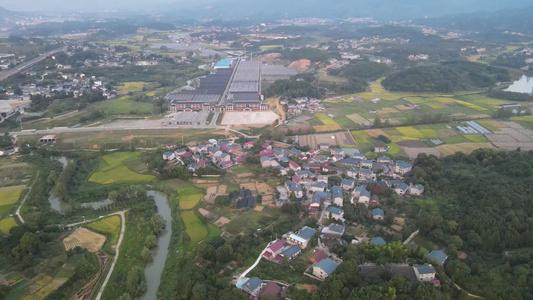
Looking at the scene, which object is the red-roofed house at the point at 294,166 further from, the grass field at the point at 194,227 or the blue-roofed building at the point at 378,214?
the grass field at the point at 194,227

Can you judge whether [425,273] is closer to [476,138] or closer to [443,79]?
[476,138]

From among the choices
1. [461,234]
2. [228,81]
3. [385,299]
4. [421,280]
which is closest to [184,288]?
[385,299]

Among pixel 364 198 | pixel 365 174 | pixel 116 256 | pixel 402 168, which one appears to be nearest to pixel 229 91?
pixel 365 174

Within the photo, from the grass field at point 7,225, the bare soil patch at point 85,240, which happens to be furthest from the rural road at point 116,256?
the grass field at point 7,225

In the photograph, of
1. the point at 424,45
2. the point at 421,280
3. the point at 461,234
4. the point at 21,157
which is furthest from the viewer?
the point at 424,45

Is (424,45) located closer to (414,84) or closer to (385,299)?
(414,84)

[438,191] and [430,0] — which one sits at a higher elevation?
[430,0]

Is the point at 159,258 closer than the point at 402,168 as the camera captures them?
Yes

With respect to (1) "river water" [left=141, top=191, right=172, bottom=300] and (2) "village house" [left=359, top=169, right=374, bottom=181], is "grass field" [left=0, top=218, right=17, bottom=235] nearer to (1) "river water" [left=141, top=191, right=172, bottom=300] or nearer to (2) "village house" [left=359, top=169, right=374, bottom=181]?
(1) "river water" [left=141, top=191, right=172, bottom=300]
